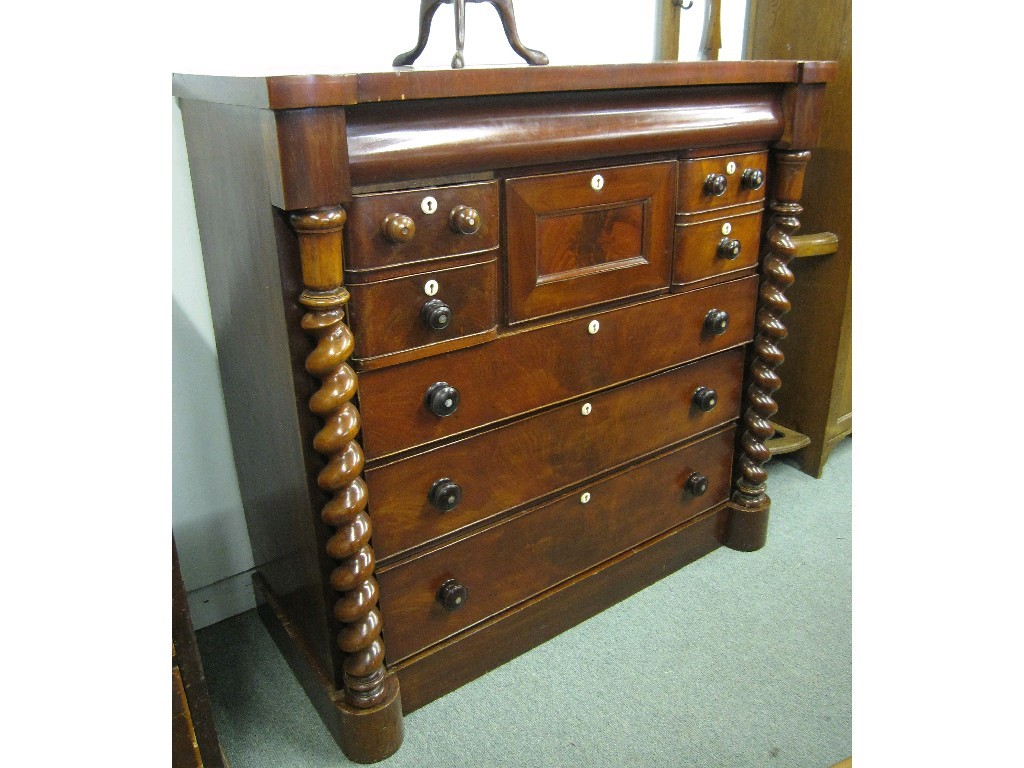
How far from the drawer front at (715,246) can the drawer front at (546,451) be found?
0.71 ft

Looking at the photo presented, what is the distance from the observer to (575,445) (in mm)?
1583

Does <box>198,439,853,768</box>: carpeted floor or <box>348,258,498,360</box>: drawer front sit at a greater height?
<box>348,258,498,360</box>: drawer front

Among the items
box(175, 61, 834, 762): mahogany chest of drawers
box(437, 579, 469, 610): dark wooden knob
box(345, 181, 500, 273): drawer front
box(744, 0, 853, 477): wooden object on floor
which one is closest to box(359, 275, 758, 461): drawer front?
box(175, 61, 834, 762): mahogany chest of drawers

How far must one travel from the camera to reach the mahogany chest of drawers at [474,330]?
3.76 feet

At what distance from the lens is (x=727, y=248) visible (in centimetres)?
164

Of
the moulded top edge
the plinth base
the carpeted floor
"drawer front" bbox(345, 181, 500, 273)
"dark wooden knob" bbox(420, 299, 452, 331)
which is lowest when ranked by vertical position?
the carpeted floor

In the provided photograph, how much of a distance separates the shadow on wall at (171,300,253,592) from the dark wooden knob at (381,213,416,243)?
68 cm

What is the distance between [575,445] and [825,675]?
0.75 meters

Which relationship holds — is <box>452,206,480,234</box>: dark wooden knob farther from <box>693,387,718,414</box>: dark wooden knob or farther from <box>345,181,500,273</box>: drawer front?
<box>693,387,718,414</box>: dark wooden knob

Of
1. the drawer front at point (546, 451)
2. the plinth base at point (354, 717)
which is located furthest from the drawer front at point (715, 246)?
the plinth base at point (354, 717)

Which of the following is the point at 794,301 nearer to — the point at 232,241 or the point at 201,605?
the point at 232,241

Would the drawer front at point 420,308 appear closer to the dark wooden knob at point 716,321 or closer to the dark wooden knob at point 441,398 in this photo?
the dark wooden knob at point 441,398

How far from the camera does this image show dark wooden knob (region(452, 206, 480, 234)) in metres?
1.20

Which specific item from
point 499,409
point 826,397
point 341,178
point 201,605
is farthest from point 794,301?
point 201,605
